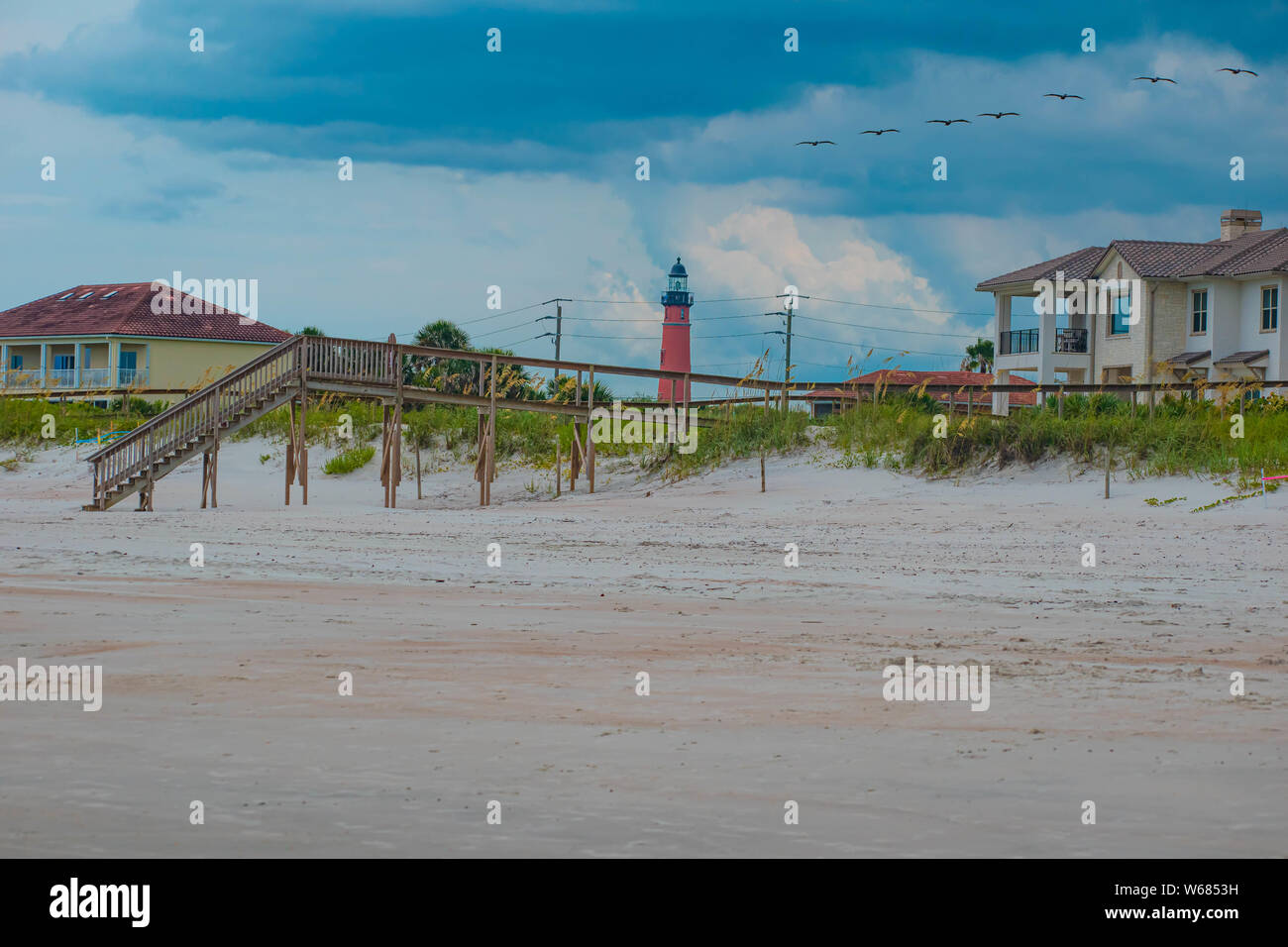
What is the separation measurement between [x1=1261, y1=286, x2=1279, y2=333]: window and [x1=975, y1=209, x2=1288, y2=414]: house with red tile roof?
3 centimetres

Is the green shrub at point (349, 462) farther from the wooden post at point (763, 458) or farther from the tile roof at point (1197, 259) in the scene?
the tile roof at point (1197, 259)

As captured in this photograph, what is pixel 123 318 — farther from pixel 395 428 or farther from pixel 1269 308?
pixel 1269 308

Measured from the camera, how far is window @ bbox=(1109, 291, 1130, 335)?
3988cm

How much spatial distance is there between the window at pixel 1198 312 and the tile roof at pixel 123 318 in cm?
3561

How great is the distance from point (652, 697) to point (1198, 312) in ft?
115

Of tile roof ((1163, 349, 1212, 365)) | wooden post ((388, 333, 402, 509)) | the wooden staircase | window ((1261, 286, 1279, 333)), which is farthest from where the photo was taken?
tile roof ((1163, 349, 1212, 365))

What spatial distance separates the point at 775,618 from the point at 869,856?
556 cm

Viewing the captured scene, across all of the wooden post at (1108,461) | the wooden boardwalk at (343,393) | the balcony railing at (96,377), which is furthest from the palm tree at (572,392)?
the balcony railing at (96,377)

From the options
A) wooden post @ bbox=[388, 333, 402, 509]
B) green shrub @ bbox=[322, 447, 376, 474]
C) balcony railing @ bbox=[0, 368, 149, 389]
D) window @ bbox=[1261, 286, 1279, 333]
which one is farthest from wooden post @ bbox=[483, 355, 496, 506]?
balcony railing @ bbox=[0, 368, 149, 389]

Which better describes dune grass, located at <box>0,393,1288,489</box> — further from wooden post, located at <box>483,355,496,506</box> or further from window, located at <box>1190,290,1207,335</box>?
window, located at <box>1190,290,1207,335</box>

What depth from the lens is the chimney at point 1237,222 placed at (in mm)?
43969

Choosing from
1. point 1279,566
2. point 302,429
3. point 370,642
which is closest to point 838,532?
point 1279,566

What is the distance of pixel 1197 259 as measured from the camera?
39.6 metres
